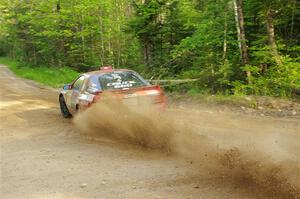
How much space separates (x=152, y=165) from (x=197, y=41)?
9.48 m

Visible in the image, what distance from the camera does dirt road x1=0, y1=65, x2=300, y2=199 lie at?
17.3ft

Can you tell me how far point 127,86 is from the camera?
380 inches

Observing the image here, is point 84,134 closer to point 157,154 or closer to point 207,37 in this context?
point 157,154

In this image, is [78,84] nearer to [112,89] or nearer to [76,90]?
[76,90]

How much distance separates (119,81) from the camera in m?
9.80

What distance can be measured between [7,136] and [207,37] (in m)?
8.64

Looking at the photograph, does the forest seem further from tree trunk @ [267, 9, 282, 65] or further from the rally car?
the rally car

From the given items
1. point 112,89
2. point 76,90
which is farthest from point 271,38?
point 76,90

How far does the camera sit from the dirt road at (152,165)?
5.28 meters

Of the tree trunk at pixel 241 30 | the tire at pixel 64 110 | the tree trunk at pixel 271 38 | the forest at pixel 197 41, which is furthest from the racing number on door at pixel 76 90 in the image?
the tree trunk at pixel 271 38

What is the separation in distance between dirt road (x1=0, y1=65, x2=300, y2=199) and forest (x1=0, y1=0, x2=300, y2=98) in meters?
3.59

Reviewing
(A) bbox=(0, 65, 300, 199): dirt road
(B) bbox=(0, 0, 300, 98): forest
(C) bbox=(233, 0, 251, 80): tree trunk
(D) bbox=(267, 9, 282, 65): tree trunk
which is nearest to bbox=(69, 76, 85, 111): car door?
(A) bbox=(0, 65, 300, 199): dirt road

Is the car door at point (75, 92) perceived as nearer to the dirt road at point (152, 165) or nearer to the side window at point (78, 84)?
the side window at point (78, 84)

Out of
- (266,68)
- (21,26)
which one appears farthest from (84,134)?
(21,26)
